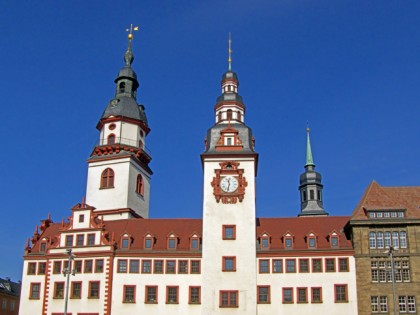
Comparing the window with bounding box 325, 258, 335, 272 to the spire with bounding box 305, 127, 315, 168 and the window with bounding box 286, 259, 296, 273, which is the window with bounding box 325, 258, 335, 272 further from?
the spire with bounding box 305, 127, 315, 168

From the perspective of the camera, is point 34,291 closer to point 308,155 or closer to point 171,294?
point 171,294

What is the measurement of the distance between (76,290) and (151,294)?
29.4 ft

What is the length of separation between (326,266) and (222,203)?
45.2 ft

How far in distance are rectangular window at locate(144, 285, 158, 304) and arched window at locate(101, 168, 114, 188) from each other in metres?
18.2

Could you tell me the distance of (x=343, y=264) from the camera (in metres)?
63.9

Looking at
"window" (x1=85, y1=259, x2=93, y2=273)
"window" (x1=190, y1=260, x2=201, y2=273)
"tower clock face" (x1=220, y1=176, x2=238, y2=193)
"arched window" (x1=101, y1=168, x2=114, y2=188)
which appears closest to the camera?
"window" (x1=190, y1=260, x2=201, y2=273)

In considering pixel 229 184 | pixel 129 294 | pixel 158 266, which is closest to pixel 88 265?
pixel 129 294

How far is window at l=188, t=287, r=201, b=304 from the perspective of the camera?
63.9 meters

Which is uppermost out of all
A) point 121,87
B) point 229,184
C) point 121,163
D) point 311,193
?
point 121,87

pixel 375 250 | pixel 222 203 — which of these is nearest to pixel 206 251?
pixel 222 203

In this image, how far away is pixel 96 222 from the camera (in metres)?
70.0

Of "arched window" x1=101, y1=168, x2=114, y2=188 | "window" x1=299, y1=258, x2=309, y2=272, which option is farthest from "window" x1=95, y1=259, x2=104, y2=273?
"window" x1=299, y1=258, x2=309, y2=272

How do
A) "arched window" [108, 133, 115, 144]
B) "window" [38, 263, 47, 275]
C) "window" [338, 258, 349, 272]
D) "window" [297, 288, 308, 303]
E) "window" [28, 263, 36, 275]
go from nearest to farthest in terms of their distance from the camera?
"window" [297, 288, 308, 303], "window" [338, 258, 349, 272], "window" [38, 263, 47, 275], "window" [28, 263, 36, 275], "arched window" [108, 133, 115, 144]

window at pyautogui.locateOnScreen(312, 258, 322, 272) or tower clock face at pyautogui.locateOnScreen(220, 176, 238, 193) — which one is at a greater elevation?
tower clock face at pyautogui.locateOnScreen(220, 176, 238, 193)
